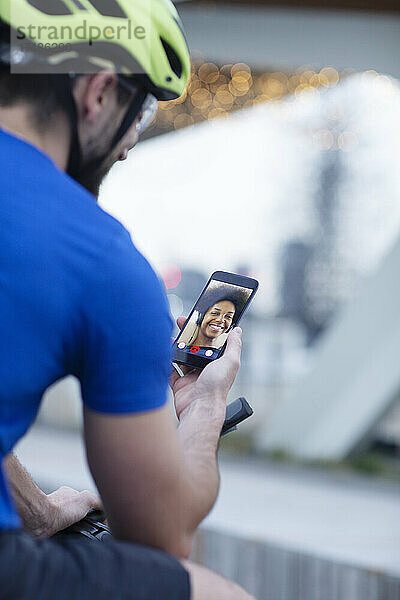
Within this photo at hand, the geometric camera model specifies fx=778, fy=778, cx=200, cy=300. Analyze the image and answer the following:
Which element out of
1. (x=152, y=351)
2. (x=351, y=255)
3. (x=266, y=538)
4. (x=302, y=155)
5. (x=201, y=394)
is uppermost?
(x=152, y=351)

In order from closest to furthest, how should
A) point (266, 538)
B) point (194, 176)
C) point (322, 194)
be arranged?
point (266, 538), point (194, 176), point (322, 194)

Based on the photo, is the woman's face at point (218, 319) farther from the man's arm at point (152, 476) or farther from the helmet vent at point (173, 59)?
the helmet vent at point (173, 59)

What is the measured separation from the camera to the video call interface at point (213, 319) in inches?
60.7

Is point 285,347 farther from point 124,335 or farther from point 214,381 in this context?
point 124,335

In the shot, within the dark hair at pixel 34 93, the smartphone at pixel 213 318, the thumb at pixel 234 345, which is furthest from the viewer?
the smartphone at pixel 213 318

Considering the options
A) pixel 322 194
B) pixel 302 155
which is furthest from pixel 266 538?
pixel 322 194

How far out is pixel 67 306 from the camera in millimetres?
1019

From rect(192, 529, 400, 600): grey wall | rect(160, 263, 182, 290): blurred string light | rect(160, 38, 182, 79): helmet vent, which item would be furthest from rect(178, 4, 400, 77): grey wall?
rect(160, 263, 182, 290): blurred string light

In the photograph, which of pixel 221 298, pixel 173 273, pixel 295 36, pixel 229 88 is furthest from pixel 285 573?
pixel 173 273

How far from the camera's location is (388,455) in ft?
21.8

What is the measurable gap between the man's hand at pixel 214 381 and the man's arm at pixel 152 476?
120 mm

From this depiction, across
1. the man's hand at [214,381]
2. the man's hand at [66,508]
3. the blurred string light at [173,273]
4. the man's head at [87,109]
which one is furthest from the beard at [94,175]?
the blurred string light at [173,273]

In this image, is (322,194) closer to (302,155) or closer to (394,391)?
(302,155)

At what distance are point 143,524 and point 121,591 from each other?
104mm
